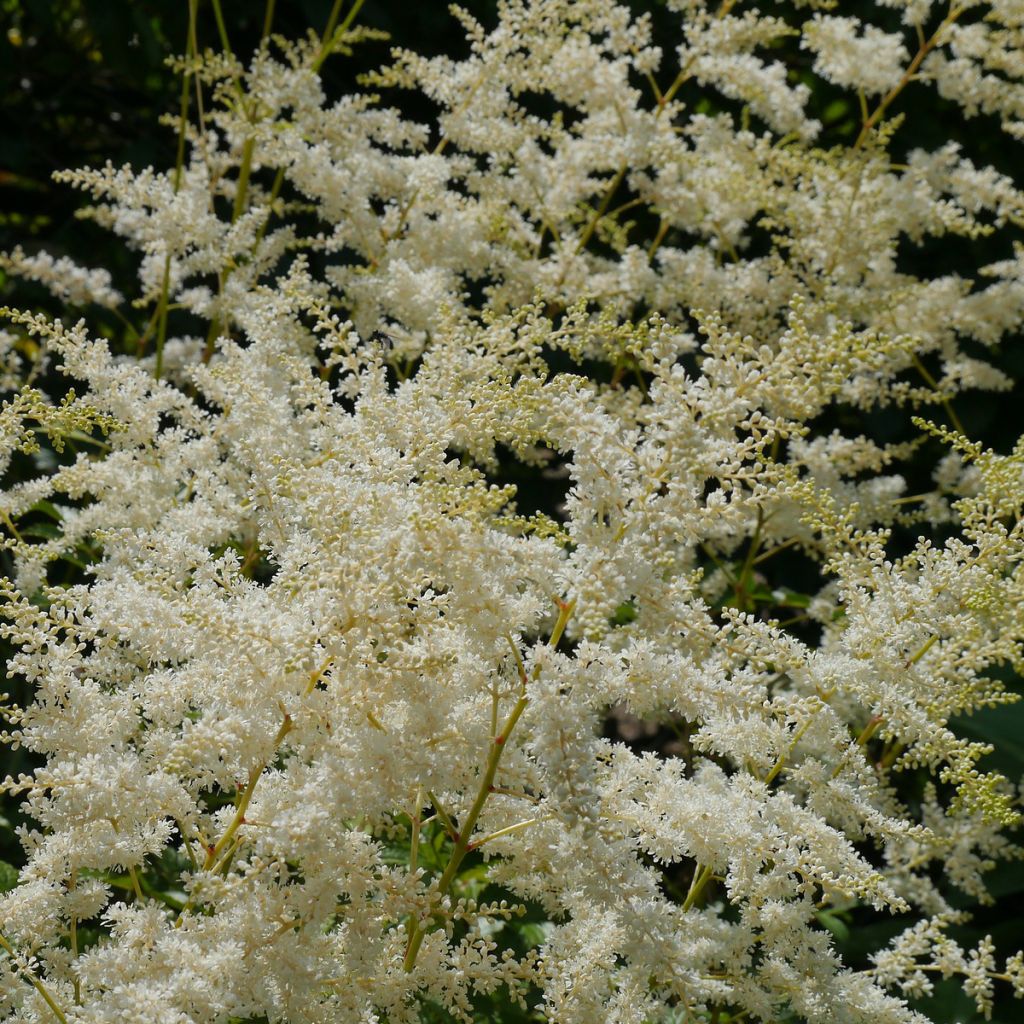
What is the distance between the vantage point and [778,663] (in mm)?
1895

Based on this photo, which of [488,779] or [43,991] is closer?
[43,991]

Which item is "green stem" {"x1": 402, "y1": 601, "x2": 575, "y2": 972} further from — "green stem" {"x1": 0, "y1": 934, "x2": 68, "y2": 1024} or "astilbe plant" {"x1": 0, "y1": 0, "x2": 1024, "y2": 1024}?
"green stem" {"x1": 0, "y1": 934, "x2": 68, "y2": 1024}

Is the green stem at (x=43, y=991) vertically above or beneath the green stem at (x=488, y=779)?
beneath

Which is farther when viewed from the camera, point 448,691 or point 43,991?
point 448,691

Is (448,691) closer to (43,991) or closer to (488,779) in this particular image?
(488,779)

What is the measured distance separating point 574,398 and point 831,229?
171 centimetres

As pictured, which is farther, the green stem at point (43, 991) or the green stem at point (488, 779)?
the green stem at point (488, 779)

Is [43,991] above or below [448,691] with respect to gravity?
below

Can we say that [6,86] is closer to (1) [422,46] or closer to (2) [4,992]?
(1) [422,46]

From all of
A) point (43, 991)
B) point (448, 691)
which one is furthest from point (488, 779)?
point (43, 991)

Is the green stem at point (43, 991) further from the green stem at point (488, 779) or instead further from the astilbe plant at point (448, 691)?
the green stem at point (488, 779)

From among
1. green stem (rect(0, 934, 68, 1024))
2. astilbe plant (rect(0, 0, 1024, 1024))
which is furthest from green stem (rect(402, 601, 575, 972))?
green stem (rect(0, 934, 68, 1024))

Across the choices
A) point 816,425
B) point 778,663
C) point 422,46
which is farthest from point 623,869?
point 422,46

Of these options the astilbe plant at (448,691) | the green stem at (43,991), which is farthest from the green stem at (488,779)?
the green stem at (43,991)
